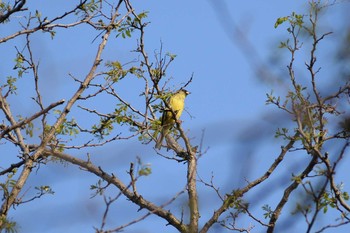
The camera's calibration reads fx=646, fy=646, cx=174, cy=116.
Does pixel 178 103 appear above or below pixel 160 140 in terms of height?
above

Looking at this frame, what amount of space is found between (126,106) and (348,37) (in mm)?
4937

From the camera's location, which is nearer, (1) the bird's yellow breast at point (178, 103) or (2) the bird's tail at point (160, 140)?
(2) the bird's tail at point (160, 140)

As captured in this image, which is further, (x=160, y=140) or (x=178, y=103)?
(x=178, y=103)

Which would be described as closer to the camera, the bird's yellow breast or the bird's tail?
the bird's tail

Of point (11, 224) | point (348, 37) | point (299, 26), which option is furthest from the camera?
point (299, 26)

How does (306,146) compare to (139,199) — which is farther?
(139,199)

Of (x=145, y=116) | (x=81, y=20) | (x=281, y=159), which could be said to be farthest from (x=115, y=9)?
(x=281, y=159)

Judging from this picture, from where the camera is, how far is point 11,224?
4.50m

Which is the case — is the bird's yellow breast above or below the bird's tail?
above

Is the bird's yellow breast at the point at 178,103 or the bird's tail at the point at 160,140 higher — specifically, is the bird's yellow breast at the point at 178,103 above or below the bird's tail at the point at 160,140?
above

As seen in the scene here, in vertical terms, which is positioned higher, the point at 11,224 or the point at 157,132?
the point at 157,132

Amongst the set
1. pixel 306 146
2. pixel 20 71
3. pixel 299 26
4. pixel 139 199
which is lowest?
pixel 306 146

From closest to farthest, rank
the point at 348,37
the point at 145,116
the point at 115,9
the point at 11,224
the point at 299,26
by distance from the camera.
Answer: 1. the point at 348,37
2. the point at 11,224
3. the point at 299,26
4. the point at 115,9
5. the point at 145,116

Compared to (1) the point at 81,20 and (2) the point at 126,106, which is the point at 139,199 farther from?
(1) the point at 81,20
